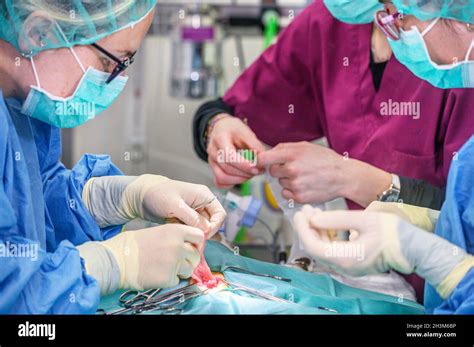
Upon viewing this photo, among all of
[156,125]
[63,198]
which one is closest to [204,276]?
Result: [63,198]

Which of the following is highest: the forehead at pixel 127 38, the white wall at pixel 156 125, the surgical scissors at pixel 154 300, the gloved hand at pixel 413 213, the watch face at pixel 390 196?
the forehead at pixel 127 38

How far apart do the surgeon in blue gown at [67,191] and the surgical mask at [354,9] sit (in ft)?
1.45

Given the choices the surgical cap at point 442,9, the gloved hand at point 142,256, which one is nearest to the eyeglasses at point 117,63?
the gloved hand at point 142,256

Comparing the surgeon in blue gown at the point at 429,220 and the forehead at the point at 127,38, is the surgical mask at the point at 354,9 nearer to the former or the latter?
the surgeon in blue gown at the point at 429,220

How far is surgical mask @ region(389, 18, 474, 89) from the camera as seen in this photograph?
4.16 feet

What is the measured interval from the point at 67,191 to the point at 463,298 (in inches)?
29.5

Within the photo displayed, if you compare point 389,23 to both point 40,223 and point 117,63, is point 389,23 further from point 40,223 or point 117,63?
point 40,223

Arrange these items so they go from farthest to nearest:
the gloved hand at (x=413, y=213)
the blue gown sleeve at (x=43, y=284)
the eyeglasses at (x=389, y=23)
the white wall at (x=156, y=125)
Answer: the white wall at (x=156, y=125)
the eyeglasses at (x=389, y=23)
the gloved hand at (x=413, y=213)
the blue gown sleeve at (x=43, y=284)

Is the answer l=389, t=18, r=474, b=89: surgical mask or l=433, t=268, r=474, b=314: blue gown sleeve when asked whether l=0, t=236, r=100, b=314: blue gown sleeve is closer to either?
l=433, t=268, r=474, b=314: blue gown sleeve

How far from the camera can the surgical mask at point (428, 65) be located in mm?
1269

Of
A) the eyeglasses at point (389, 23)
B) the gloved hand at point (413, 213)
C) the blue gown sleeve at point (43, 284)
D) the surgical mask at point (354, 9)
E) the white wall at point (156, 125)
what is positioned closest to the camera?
the blue gown sleeve at point (43, 284)

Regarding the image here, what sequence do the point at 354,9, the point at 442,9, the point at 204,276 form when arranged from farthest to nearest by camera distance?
1. the point at 354,9
2. the point at 204,276
3. the point at 442,9

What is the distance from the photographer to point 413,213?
1250 mm
